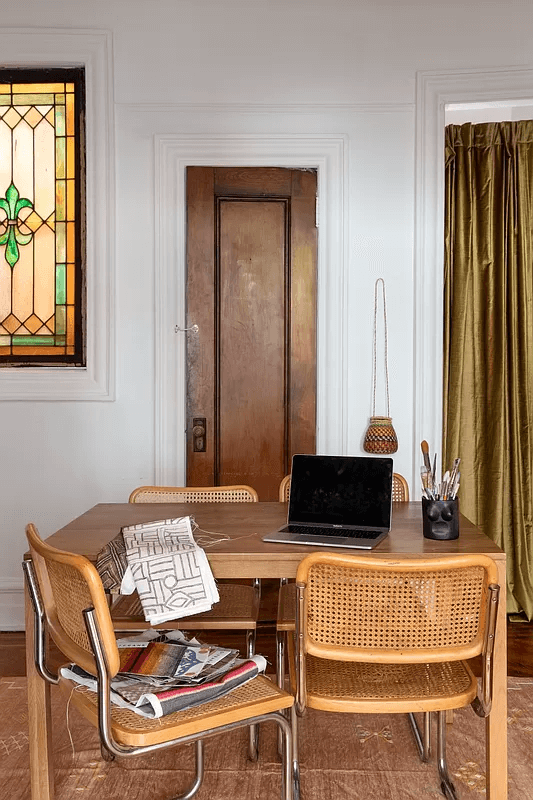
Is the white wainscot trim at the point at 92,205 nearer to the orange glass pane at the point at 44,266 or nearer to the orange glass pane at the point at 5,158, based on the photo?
the orange glass pane at the point at 44,266

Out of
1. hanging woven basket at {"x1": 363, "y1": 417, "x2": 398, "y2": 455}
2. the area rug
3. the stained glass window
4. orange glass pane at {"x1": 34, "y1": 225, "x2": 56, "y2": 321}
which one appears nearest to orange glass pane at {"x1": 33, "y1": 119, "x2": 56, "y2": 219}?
the stained glass window

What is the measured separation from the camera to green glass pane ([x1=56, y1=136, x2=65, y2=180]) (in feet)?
13.1

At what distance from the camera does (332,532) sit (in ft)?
7.57

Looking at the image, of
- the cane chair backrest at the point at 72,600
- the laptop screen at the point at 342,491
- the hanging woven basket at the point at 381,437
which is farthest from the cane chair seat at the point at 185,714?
the hanging woven basket at the point at 381,437

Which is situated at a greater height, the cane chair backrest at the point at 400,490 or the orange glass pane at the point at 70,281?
the orange glass pane at the point at 70,281

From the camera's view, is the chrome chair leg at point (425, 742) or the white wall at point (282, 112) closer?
the chrome chair leg at point (425, 742)

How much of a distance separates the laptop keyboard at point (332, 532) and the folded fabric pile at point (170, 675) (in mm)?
434

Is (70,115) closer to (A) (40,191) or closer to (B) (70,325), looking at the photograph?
(A) (40,191)

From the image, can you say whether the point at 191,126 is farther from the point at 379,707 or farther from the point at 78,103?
the point at 379,707

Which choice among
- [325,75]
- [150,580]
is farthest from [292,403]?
[150,580]

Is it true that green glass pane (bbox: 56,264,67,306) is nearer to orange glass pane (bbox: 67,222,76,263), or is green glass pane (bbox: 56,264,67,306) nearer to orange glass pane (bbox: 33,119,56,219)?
orange glass pane (bbox: 67,222,76,263)

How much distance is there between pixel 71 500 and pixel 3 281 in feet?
3.74

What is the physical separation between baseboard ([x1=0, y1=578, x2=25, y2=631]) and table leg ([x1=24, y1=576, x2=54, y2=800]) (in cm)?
197

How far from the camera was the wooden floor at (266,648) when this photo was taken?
336 centimetres
